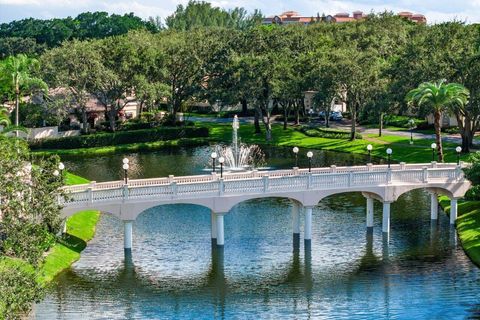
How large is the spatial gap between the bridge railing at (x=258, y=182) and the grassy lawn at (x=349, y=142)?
29.3 meters

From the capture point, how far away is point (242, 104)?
154750mm

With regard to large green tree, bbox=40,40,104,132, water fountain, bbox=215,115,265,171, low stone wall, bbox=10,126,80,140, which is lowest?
water fountain, bbox=215,115,265,171

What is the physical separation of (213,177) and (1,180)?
22.2m

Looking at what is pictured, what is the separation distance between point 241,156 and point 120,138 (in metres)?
20.0

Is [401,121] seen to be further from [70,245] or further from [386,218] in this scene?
[70,245]

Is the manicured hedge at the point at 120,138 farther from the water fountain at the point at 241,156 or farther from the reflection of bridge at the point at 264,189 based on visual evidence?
the reflection of bridge at the point at 264,189

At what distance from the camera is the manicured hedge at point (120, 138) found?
121 m

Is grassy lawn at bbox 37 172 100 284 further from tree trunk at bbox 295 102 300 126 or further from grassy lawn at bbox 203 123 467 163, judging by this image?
tree trunk at bbox 295 102 300 126

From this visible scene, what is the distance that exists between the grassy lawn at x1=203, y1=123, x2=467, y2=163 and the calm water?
27.6 meters

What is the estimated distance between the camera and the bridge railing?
65500 mm

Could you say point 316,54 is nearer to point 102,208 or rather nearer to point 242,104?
point 242,104

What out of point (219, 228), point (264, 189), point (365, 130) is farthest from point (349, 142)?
point (219, 228)

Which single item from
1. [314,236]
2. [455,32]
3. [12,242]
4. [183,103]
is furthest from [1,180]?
[183,103]

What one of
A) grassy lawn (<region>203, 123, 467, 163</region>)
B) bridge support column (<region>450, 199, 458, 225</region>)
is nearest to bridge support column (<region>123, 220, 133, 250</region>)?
bridge support column (<region>450, 199, 458, 225</region>)
